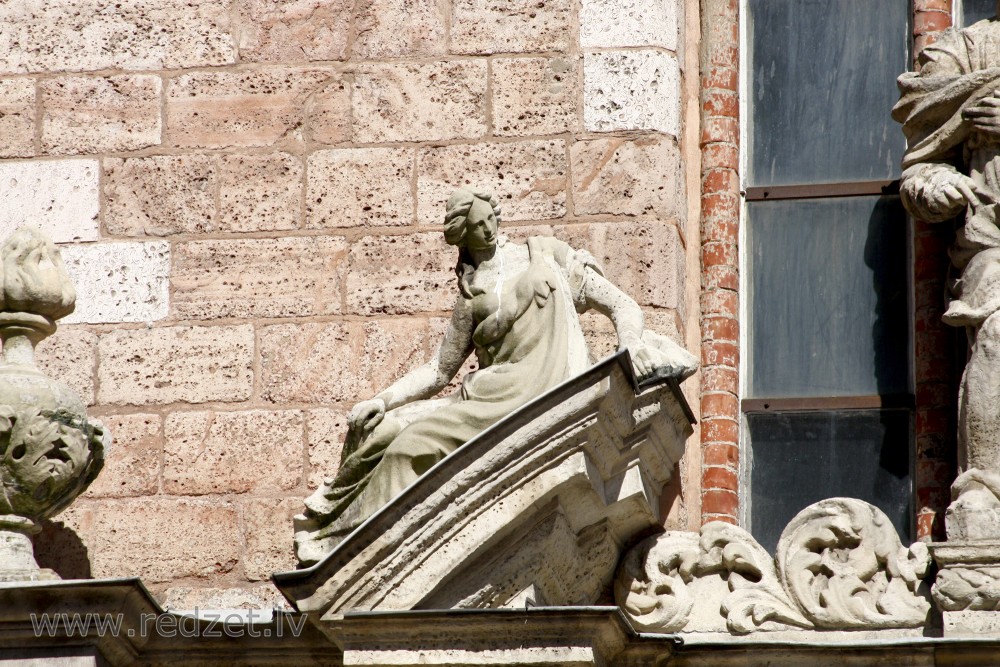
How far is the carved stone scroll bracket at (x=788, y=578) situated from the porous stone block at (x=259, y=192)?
4.83ft

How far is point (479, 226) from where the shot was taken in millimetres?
5836

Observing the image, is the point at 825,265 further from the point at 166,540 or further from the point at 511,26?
the point at 166,540

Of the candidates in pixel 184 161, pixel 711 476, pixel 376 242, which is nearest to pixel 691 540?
pixel 711 476

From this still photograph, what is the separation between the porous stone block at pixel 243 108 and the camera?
670 centimetres

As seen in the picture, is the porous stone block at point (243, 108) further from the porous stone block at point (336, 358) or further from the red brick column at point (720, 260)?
the red brick column at point (720, 260)

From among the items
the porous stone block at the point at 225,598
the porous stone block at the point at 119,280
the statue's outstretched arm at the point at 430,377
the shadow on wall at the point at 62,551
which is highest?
the porous stone block at the point at 119,280

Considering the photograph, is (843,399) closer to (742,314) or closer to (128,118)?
(742,314)

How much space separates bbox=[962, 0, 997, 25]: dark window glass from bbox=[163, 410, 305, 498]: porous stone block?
2199 mm

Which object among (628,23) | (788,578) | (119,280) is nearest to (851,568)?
(788,578)

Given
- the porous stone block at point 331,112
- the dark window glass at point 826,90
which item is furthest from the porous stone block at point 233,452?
the dark window glass at point 826,90

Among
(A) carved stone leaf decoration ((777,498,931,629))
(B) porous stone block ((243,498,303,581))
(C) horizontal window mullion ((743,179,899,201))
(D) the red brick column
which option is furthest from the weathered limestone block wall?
(A) carved stone leaf decoration ((777,498,931,629))

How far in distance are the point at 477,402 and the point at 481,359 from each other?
8.0 inches

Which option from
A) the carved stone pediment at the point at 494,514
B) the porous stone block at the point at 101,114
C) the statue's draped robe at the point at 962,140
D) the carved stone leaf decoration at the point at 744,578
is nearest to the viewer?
the carved stone pediment at the point at 494,514

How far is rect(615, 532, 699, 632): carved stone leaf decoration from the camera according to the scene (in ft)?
19.1
